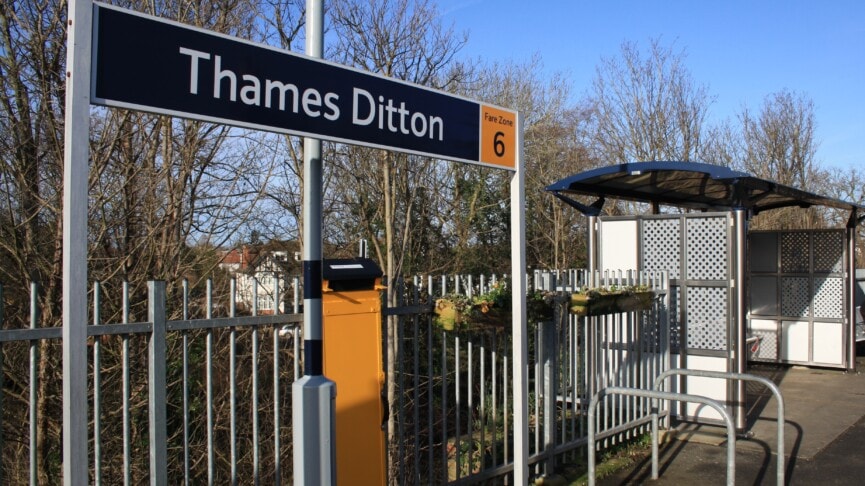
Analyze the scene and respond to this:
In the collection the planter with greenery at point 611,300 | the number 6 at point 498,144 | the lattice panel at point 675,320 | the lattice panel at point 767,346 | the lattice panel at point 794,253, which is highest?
the number 6 at point 498,144

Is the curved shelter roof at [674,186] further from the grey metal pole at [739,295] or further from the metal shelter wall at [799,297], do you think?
the metal shelter wall at [799,297]

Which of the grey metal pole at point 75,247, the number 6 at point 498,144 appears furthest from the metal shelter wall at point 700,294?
the grey metal pole at point 75,247

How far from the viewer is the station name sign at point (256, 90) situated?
229 centimetres

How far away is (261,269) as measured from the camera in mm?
8984

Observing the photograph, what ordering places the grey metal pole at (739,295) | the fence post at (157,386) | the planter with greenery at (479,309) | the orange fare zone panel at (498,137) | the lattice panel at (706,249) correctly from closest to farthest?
1. the fence post at (157,386)
2. the orange fare zone panel at (498,137)
3. the planter with greenery at (479,309)
4. the grey metal pole at (739,295)
5. the lattice panel at (706,249)

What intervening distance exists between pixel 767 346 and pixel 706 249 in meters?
5.51

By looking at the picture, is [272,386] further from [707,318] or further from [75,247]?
[707,318]

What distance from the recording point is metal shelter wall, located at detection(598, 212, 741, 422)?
7.27 m

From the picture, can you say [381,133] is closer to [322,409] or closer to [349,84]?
[349,84]

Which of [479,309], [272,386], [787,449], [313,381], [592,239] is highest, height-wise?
[592,239]

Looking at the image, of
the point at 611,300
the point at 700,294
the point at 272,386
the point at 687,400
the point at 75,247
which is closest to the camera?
the point at 75,247

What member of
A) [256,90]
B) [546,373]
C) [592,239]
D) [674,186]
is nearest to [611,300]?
[546,373]

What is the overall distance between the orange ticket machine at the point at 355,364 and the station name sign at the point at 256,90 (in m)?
0.85

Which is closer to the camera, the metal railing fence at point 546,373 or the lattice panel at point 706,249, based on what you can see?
the metal railing fence at point 546,373
